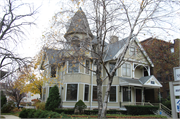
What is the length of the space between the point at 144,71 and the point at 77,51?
1581 centimetres

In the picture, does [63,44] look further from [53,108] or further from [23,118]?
[53,108]

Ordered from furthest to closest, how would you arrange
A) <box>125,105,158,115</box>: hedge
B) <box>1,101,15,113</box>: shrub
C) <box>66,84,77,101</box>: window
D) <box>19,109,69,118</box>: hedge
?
<box>1,101,15,113</box>: shrub < <box>66,84,77,101</box>: window < <box>125,105,158,115</box>: hedge < <box>19,109,69,118</box>: hedge

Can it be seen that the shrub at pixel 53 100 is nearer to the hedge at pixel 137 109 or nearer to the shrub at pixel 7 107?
the shrub at pixel 7 107

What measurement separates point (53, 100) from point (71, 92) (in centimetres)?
228

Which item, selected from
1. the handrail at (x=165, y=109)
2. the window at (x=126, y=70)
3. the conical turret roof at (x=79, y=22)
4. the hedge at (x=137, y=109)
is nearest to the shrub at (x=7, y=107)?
the hedge at (x=137, y=109)

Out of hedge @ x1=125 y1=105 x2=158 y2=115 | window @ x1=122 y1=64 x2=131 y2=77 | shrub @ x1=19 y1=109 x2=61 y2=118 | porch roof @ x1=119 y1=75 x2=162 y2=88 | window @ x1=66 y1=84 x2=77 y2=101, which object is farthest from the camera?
window @ x1=122 y1=64 x2=131 y2=77

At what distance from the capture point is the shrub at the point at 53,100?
715 inches

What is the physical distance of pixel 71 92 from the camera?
61.8 ft

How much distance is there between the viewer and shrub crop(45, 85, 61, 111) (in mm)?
18156

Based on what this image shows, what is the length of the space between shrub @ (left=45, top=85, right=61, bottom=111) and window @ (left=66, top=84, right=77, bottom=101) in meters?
1.23

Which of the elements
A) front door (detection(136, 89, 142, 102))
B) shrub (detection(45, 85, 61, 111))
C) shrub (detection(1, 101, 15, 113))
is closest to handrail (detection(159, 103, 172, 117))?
front door (detection(136, 89, 142, 102))

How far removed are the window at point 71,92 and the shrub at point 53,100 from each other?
123 cm

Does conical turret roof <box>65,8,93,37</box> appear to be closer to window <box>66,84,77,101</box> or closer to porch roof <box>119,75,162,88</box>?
window <box>66,84,77,101</box>

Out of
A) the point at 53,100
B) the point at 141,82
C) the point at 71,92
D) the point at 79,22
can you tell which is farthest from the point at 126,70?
the point at 79,22
